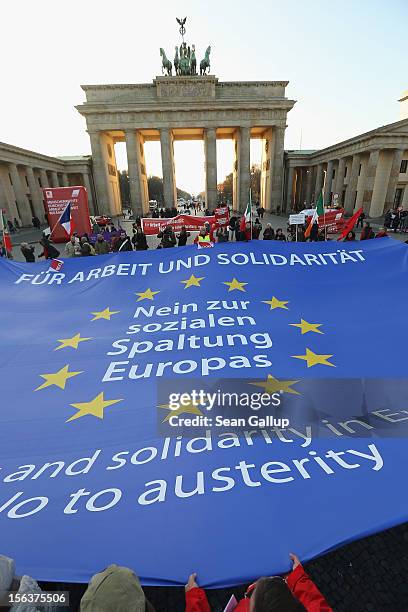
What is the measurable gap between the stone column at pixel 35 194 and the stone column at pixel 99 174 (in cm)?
713

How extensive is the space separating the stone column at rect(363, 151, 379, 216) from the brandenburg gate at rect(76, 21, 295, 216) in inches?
492

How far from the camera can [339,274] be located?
536 centimetres

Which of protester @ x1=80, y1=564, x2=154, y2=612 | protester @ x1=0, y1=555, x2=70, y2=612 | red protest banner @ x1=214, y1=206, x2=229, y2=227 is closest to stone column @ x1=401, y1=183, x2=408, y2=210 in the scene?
red protest banner @ x1=214, y1=206, x2=229, y2=227

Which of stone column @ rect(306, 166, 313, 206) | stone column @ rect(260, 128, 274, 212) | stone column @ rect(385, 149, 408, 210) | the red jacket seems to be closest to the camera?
the red jacket

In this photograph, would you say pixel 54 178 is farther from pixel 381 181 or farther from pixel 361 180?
pixel 381 181

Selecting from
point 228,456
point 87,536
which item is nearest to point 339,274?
point 228,456

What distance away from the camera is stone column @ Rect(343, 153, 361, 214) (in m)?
33.2

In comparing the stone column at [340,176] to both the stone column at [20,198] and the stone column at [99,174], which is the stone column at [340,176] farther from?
the stone column at [20,198]

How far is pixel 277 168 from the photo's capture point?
1623 inches

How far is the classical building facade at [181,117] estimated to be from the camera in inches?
1500

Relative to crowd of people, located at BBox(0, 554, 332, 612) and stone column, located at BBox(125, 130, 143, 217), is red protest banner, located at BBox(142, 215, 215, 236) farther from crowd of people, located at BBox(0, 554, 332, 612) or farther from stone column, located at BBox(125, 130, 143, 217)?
stone column, located at BBox(125, 130, 143, 217)

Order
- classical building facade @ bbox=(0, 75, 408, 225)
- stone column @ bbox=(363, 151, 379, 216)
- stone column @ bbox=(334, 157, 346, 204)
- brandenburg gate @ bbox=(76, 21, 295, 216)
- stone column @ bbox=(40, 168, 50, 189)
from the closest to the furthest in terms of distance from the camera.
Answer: stone column @ bbox=(363, 151, 379, 216) < classical building facade @ bbox=(0, 75, 408, 225) < stone column @ bbox=(334, 157, 346, 204) < brandenburg gate @ bbox=(76, 21, 295, 216) < stone column @ bbox=(40, 168, 50, 189)

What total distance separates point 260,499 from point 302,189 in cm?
5321

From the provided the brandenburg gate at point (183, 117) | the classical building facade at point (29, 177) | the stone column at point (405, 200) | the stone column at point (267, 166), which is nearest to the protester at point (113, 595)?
the classical building facade at point (29, 177)
